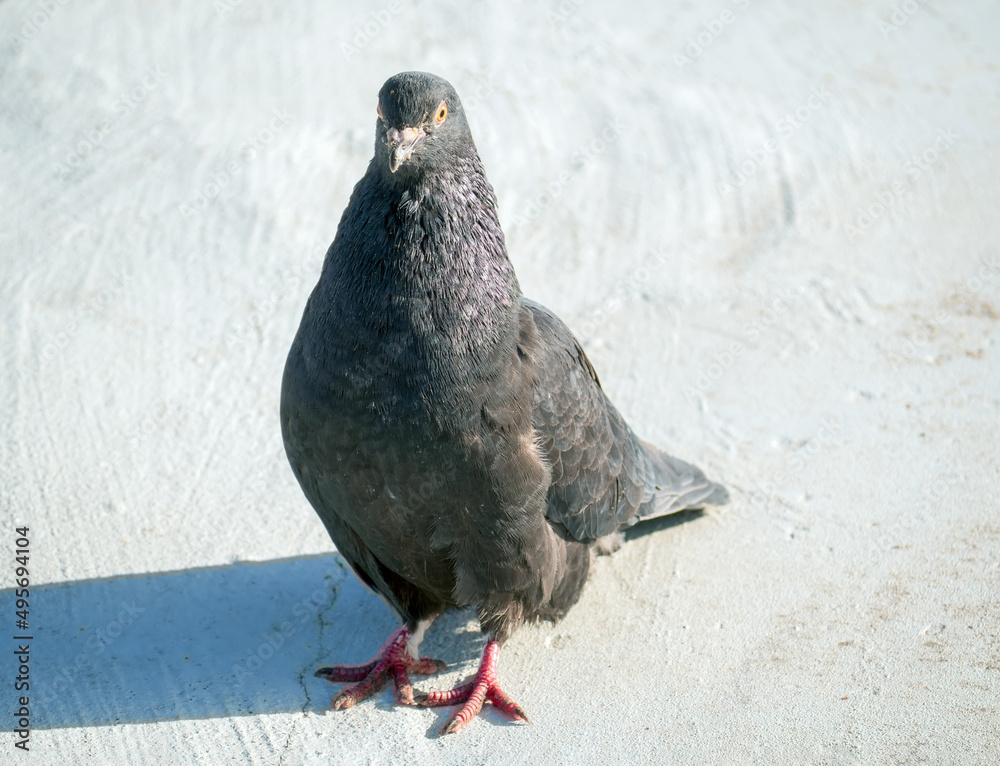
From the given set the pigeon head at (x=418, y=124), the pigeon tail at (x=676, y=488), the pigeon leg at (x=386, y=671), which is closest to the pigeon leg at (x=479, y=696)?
the pigeon leg at (x=386, y=671)

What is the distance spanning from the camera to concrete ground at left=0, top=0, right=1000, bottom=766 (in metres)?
4.27

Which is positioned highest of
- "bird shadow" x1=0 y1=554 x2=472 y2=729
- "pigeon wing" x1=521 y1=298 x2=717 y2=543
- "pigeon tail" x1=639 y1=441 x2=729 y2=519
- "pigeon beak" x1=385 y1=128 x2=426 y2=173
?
"pigeon beak" x1=385 y1=128 x2=426 y2=173

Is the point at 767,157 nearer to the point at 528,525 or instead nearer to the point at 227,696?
the point at 528,525

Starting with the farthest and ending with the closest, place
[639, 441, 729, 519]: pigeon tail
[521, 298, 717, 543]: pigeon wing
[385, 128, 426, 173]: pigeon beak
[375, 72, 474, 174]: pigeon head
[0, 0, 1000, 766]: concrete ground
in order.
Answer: [639, 441, 729, 519]: pigeon tail, [0, 0, 1000, 766]: concrete ground, [521, 298, 717, 543]: pigeon wing, [375, 72, 474, 174]: pigeon head, [385, 128, 426, 173]: pigeon beak

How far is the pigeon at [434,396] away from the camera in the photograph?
374 centimetres

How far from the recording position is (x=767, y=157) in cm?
825

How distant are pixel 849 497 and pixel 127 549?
395cm

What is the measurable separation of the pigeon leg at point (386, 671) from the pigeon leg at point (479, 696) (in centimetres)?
13

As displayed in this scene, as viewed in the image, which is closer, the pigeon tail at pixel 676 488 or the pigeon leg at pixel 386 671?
the pigeon leg at pixel 386 671

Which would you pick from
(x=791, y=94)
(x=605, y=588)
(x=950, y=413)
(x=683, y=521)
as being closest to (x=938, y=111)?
(x=791, y=94)

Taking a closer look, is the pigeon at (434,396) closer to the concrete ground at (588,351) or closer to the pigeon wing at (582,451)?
the pigeon wing at (582,451)

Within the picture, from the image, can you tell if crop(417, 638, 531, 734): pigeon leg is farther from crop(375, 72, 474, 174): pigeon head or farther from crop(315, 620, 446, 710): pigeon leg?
crop(375, 72, 474, 174): pigeon head

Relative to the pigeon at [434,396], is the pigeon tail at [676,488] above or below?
below

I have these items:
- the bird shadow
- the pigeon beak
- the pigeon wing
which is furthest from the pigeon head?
the bird shadow
